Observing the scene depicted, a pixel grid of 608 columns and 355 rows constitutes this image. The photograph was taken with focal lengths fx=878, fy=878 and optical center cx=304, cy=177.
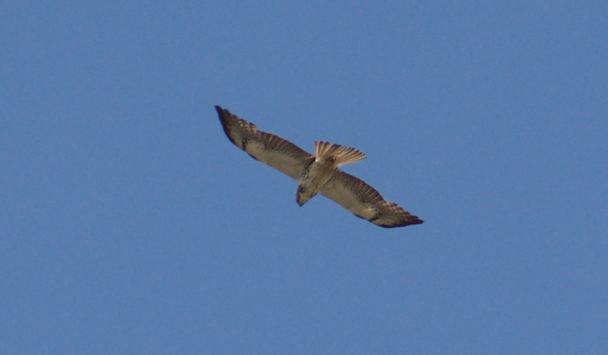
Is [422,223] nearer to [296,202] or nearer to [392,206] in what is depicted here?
[392,206]

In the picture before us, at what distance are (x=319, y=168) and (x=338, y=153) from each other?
0.50m

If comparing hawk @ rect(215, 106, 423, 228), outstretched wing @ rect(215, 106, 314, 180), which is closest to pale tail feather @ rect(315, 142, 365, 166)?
hawk @ rect(215, 106, 423, 228)

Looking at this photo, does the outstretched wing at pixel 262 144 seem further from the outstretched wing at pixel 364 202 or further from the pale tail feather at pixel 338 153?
the outstretched wing at pixel 364 202

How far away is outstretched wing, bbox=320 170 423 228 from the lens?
1523 centimetres

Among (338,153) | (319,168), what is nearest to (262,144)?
(319,168)

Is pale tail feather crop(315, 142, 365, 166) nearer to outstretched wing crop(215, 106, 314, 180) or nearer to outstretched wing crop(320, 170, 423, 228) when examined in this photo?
outstretched wing crop(215, 106, 314, 180)

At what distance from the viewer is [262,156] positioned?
48.4ft

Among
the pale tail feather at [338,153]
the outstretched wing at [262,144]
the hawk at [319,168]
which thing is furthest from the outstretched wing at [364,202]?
the outstretched wing at [262,144]

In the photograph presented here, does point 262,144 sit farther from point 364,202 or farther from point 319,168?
point 364,202

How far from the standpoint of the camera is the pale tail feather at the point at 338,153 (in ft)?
46.9

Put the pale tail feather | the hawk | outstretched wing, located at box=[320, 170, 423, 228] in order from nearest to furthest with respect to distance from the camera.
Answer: the pale tail feather
the hawk
outstretched wing, located at box=[320, 170, 423, 228]

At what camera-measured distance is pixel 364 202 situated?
619 inches

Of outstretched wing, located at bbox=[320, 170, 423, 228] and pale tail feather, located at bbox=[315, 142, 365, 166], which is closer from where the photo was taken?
pale tail feather, located at bbox=[315, 142, 365, 166]

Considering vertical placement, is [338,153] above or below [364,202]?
above
